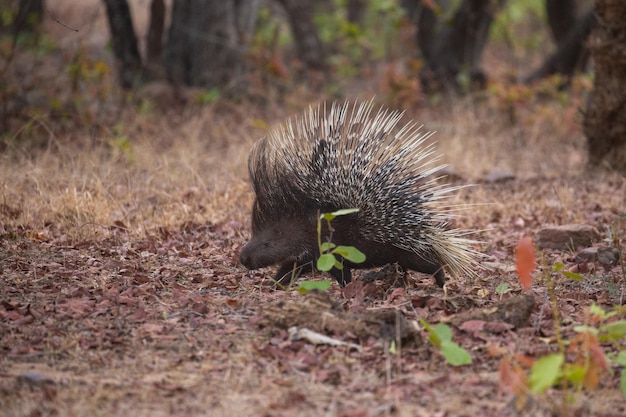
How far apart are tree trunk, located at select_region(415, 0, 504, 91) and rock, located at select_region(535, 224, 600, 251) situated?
7.44m

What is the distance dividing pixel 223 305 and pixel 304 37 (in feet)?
37.2

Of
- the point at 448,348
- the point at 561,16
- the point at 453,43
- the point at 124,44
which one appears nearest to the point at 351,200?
the point at 448,348

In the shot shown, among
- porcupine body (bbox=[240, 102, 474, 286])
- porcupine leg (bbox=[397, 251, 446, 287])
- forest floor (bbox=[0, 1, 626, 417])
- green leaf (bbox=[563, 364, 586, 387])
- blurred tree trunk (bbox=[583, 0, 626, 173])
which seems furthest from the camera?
blurred tree trunk (bbox=[583, 0, 626, 173])

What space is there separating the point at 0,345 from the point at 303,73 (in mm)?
10867

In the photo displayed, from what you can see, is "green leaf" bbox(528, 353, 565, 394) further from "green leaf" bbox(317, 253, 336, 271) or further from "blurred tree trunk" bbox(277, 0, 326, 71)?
"blurred tree trunk" bbox(277, 0, 326, 71)

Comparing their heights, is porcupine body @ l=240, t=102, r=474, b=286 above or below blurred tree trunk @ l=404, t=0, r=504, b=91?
below

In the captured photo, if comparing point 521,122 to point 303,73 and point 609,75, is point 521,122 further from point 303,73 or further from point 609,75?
point 303,73

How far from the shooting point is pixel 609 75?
835 cm

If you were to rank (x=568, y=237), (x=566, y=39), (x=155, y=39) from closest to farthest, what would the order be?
(x=568, y=237), (x=155, y=39), (x=566, y=39)

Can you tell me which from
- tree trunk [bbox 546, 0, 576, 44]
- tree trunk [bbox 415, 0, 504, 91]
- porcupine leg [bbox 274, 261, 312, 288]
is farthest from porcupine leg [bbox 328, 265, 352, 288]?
tree trunk [bbox 546, 0, 576, 44]

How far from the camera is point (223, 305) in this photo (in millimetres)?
4668

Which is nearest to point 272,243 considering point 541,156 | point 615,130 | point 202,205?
point 202,205

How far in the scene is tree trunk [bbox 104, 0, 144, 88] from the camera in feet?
38.6

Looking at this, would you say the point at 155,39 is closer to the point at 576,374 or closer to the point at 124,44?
the point at 124,44
